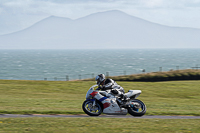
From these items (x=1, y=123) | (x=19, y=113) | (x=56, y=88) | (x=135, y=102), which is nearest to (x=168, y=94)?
Answer: (x=56, y=88)

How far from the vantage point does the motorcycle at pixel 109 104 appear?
42.9 feet

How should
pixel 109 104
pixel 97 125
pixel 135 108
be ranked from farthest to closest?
pixel 135 108
pixel 109 104
pixel 97 125

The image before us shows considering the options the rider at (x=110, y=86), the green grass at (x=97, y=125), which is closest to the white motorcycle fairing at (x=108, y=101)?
the rider at (x=110, y=86)

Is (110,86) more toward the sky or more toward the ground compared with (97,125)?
more toward the sky

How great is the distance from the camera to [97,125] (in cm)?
1134

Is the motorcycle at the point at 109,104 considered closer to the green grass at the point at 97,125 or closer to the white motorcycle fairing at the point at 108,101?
the white motorcycle fairing at the point at 108,101

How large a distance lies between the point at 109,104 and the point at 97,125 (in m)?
1.90

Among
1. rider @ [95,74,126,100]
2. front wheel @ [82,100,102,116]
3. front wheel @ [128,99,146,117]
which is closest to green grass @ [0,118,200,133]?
front wheel @ [128,99,146,117]

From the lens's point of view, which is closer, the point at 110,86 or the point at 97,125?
the point at 97,125

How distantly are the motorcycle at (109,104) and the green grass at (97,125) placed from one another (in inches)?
20.5

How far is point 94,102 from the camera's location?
1320cm

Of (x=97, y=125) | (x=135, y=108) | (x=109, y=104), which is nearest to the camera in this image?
(x=97, y=125)

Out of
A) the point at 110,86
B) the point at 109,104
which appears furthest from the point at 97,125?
the point at 110,86

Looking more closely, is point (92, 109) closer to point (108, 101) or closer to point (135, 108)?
point (108, 101)
